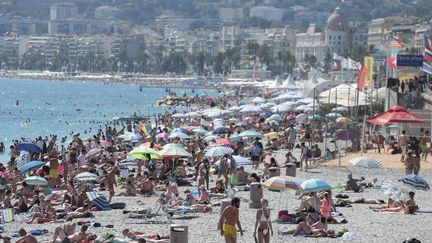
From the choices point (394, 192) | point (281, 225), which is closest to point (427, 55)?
point (394, 192)

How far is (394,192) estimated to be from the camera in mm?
22297

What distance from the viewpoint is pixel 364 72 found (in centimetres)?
3862

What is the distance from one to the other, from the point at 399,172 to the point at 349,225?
8056 millimetres

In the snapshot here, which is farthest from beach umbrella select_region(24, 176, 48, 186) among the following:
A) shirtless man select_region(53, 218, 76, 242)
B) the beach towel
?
shirtless man select_region(53, 218, 76, 242)

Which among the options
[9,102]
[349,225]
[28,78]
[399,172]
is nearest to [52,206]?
[349,225]

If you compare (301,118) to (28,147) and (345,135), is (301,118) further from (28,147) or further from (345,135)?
(28,147)

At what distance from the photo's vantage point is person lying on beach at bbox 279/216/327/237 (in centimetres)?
1980

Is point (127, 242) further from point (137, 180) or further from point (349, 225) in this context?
point (137, 180)

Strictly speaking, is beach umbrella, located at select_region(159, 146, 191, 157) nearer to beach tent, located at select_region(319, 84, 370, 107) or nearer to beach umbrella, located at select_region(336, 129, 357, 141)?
beach umbrella, located at select_region(336, 129, 357, 141)

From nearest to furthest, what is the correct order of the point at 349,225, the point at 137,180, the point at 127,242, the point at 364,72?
the point at 127,242
the point at 349,225
the point at 137,180
the point at 364,72

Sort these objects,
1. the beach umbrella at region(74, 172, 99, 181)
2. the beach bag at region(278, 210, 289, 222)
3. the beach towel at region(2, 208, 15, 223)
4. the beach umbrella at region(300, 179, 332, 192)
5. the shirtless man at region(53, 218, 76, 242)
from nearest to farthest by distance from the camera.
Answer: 1. the shirtless man at region(53, 218, 76, 242)
2. the beach umbrella at region(300, 179, 332, 192)
3. the beach bag at region(278, 210, 289, 222)
4. the beach towel at region(2, 208, 15, 223)
5. the beach umbrella at region(74, 172, 99, 181)

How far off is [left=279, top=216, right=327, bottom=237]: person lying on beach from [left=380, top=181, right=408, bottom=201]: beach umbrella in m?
2.49

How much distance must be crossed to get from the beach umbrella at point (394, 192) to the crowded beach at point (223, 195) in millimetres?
22

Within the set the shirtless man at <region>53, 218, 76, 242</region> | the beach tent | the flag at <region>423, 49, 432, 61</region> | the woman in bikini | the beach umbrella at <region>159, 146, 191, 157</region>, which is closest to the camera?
the woman in bikini
